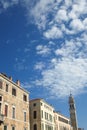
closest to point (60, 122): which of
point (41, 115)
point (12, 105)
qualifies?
point (41, 115)

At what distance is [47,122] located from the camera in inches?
2025

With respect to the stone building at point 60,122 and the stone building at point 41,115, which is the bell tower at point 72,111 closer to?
the stone building at point 60,122

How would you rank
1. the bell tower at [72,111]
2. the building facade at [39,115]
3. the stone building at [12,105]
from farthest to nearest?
the bell tower at [72,111] → the building facade at [39,115] → the stone building at [12,105]

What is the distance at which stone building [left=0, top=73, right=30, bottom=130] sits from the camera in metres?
33.1

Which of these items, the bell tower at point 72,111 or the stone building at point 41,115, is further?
the bell tower at point 72,111

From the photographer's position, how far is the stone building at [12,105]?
3307cm

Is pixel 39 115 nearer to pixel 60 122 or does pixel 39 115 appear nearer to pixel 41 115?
pixel 41 115

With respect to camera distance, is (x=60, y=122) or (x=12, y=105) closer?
(x=12, y=105)

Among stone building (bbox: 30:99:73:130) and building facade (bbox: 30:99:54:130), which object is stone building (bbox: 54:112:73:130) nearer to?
stone building (bbox: 30:99:73:130)

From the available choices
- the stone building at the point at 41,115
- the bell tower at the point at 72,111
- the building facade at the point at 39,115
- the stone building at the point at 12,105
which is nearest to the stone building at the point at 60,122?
the stone building at the point at 41,115

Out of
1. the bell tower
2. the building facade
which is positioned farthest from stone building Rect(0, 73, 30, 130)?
the bell tower

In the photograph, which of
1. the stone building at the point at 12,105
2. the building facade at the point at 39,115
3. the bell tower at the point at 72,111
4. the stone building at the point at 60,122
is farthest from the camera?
the bell tower at the point at 72,111

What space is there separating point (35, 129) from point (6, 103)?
54.5 feet

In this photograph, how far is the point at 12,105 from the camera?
3572cm
